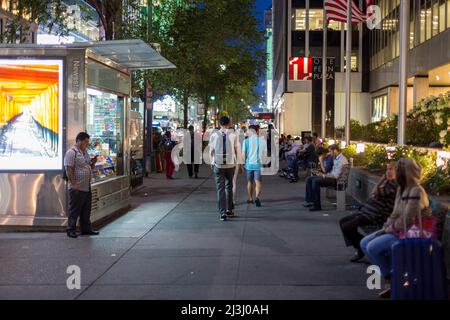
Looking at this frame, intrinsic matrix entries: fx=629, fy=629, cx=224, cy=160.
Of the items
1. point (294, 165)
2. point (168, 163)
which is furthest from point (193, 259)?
point (168, 163)

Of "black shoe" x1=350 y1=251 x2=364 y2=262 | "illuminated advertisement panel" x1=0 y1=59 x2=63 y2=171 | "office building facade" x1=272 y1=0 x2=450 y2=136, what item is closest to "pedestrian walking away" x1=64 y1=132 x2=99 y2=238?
"illuminated advertisement panel" x1=0 y1=59 x2=63 y2=171

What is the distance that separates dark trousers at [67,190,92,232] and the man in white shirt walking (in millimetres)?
2671

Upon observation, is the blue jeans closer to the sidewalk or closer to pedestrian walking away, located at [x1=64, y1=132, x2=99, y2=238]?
the sidewalk

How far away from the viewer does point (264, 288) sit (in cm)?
666

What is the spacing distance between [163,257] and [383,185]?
3001 mm

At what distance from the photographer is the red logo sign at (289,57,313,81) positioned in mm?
46619

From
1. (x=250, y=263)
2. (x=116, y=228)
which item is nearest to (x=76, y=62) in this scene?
(x=116, y=228)

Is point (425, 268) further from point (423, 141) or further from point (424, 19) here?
point (424, 19)

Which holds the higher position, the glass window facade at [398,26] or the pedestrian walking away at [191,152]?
the glass window facade at [398,26]

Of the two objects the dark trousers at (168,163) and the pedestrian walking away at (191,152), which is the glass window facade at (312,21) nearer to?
the pedestrian walking away at (191,152)

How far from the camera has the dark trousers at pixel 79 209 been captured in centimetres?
988

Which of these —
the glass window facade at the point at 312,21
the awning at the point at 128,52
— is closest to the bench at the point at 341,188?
the awning at the point at 128,52

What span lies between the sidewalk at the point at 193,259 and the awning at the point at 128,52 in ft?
10.2

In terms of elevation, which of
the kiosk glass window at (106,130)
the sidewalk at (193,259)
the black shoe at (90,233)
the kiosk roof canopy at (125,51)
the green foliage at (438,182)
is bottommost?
the sidewalk at (193,259)
